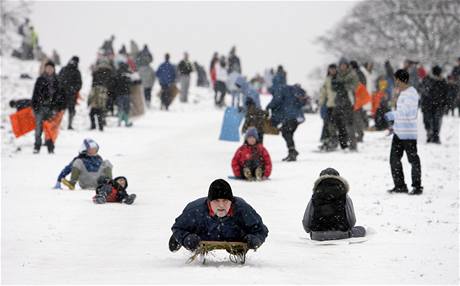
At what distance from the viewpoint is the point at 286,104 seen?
21109 mm

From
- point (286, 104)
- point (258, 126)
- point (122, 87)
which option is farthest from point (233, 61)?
point (286, 104)

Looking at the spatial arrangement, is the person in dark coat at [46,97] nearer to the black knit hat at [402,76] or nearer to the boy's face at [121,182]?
the boy's face at [121,182]

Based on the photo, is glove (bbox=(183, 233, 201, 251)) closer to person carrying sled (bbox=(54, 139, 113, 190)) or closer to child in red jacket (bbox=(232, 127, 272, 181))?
person carrying sled (bbox=(54, 139, 113, 190))

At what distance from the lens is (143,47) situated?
1473 inches

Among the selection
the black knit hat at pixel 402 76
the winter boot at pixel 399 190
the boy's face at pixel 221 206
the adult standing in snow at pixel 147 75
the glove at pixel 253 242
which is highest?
the black knit hat at pixel 402 76

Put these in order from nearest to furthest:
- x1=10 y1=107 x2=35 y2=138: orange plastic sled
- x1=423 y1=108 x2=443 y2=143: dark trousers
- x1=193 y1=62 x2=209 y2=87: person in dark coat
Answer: x1=10 y1=107 x2=35 y2=138: orange plastic sled
x1=423 y1=108 x2=443 y2=143: dark trousers
x1=193 y1=62 x2=209 y2=87: person in dark coat

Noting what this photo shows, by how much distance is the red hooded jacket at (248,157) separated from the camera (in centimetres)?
1725

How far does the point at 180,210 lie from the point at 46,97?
881 centimetres

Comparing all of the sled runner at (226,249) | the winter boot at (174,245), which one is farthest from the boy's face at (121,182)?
the sled runner at (226,249)

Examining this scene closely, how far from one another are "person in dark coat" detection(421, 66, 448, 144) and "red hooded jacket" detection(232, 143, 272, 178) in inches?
401

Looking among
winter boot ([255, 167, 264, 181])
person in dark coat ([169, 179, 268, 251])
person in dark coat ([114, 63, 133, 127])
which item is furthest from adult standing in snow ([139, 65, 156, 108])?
person in dark coat ([169, 179, 268, 251])

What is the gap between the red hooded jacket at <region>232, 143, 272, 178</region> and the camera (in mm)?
17250

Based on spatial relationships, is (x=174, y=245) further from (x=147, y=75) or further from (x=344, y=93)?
(x=147, y=75)

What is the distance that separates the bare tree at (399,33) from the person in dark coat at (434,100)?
31864 mm
